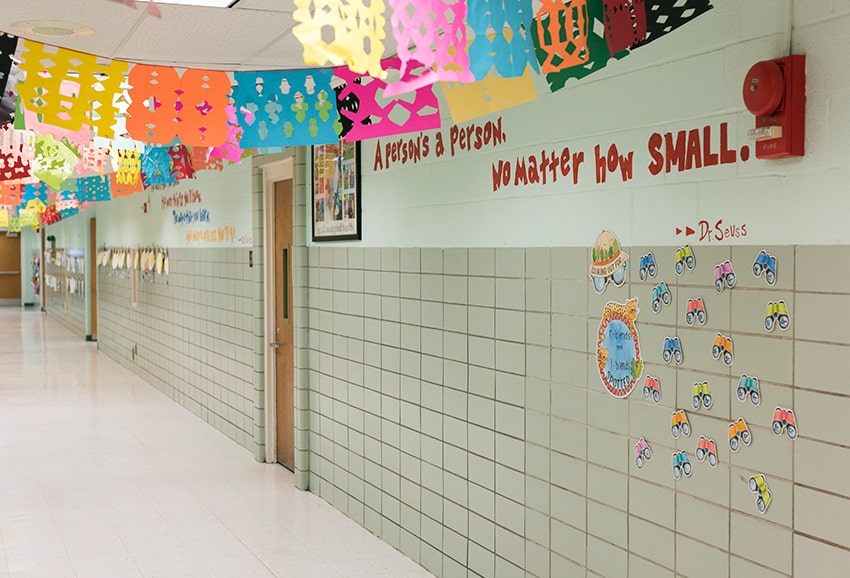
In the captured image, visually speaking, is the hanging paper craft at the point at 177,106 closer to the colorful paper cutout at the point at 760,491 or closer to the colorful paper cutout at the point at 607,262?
the colorful paper cutout at the point at 607,262

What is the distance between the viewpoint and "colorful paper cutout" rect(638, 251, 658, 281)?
3.05 meters

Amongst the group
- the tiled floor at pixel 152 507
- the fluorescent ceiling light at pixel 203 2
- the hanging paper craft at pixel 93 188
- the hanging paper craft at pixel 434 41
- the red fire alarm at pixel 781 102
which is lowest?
the tiled floor at pixel 152 507

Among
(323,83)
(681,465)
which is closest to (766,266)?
(681,465)

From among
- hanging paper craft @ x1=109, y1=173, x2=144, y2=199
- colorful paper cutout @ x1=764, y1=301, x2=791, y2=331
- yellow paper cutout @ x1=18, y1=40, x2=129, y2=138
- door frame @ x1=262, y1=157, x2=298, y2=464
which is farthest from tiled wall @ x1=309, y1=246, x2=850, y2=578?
hanging paper craft @ x1=109, y1=173, x2=144, y2=199

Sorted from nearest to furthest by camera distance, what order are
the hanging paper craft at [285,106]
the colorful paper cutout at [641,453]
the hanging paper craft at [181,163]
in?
the colorful paper cutout at [641,453]
the hanging paper craft at [285,106]
the hanging paper craft at [181,163]

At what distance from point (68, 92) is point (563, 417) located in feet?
8.34

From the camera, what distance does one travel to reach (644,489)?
3113 mm

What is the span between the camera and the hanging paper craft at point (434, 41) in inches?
92.7

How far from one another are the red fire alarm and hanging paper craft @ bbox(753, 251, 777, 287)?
0.29 m

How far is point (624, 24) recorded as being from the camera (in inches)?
93.0

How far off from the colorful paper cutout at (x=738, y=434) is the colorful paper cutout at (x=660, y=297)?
0.46 meters

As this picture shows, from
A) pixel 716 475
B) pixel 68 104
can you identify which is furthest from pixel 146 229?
pixel 716 475

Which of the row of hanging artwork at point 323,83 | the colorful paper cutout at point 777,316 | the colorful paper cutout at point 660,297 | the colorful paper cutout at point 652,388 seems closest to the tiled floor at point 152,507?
the colorful paper cutout at point 652,388

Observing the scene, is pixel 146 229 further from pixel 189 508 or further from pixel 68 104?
pixel 68 104
